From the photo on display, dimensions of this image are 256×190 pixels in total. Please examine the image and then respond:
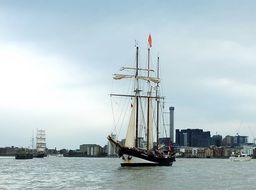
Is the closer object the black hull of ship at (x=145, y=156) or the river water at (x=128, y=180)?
the river water at (x=128, y=180)

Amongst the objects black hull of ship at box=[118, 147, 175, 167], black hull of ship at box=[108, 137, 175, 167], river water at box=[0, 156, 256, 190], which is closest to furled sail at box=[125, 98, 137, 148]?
black hull of ship at box=[108, 137, 175, 167]

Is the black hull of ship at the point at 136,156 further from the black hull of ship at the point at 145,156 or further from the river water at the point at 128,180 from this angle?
the river water at the point at 128,180

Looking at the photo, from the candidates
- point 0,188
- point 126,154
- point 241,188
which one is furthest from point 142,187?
point 126,154

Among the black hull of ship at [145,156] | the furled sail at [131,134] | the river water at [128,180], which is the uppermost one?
the furled sail at [131,134]

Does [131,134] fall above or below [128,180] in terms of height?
above

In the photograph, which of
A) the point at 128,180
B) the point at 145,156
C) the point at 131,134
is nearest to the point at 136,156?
the point at 145,156

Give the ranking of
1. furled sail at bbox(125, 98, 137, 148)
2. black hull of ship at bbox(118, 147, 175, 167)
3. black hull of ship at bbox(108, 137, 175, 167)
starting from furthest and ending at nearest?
furled sail at bbox(125, 98, 137, 148), black hull of ship at bbox(108, 137, 175, 167), black hull of ship at bbox(118, 147, 175, 167)

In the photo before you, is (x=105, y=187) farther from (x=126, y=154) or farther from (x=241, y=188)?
(x=126, y=154)

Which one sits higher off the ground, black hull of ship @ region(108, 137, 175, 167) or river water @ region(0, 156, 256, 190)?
black hull of ship @ region(108, 137, 175, 167)

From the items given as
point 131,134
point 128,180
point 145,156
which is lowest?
point 128,180

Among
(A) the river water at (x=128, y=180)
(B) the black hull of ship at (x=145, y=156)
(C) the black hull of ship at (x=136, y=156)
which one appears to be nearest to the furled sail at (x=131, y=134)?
(C) the black hull of ship at (x=136, y=156)

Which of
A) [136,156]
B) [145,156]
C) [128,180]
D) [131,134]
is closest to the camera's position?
[128,180]

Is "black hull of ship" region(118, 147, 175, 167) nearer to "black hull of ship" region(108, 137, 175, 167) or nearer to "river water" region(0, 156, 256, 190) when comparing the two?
"black hull of ship" region(108, 137, 175, 167)

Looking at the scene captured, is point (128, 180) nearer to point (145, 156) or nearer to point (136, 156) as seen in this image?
point (136, 156)
